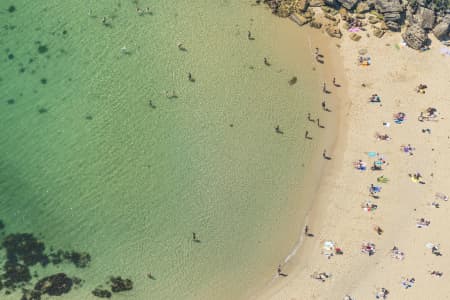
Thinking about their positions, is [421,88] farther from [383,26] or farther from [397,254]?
[397,254]

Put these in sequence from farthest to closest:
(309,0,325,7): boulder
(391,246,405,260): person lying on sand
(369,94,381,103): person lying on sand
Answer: (309,0,325,7): boulder, (369,94,381,103): person lying on sand, (391,246,405,260): person lying on sand

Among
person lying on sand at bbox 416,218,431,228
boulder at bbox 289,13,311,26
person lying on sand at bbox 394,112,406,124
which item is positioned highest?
boulder at bbox 289,13,311,26

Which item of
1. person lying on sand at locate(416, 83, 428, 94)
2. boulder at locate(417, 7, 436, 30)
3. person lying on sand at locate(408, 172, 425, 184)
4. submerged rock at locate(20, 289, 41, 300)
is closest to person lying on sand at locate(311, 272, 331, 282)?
person lying on sand at locate(408, 172, 425, 184)

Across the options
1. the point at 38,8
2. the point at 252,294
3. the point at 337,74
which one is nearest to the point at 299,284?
the point at 252,294

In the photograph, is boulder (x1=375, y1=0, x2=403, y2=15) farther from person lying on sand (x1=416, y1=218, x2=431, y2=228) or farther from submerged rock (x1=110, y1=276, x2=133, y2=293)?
submerged rock (x1=110, y1=276, x2=133, y2=293)

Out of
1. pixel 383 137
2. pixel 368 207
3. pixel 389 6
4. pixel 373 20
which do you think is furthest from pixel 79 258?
pixel 389 6

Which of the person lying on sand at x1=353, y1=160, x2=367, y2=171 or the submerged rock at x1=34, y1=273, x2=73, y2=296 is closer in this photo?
the submerged rock at x1=34, y1=273, x2=73, y2=296

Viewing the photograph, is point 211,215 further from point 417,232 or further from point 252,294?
point 417,232
